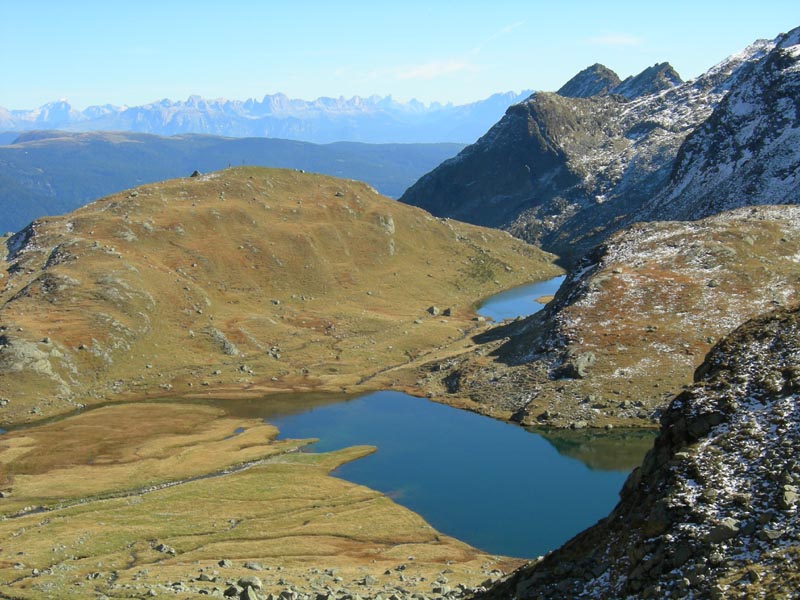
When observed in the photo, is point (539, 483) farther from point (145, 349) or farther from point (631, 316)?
point (145, 349)

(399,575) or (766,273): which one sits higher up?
(766,273)

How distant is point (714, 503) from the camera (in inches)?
1463

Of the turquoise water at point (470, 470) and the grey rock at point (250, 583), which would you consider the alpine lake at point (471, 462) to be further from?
the grey rock at point (250, 583)

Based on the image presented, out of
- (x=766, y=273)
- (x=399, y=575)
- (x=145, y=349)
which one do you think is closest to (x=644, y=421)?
(x=766, y=273)

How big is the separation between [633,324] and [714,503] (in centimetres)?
10643

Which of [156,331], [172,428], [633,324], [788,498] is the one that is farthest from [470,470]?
[156,331]

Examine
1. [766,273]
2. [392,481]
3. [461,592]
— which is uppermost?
[766,273]

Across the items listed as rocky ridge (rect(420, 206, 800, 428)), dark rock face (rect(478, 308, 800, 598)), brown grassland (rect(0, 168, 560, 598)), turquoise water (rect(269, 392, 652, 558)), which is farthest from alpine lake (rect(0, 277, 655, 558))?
dark rock face (rect(478, 308, 800, 598))

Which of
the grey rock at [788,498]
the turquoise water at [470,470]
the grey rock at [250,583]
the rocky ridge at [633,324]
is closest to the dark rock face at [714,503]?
the grey rock at [788,498]

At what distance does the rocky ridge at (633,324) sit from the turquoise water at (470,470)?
30.3 feet

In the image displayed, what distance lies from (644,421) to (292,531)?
59239 millimetres

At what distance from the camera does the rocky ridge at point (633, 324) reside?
124 meters

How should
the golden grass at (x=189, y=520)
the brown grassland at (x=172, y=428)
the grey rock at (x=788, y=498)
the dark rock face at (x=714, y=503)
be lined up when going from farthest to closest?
the brown grassland at (x=172, y=428) → the golden grass at (x=189, y=520) → the grey rock at (x=788, y=498) → the dark rock face at (x=714, y=503)

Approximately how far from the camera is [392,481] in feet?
334
